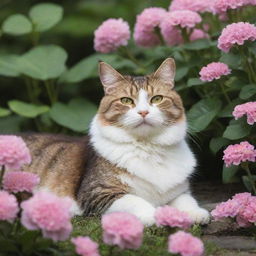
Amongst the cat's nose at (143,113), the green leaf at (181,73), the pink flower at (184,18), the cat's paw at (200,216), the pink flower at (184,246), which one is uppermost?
the pink flower at (184,18)

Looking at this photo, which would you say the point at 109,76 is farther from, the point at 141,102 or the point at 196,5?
the point at 196,5

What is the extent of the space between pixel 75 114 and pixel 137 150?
5.45 ft

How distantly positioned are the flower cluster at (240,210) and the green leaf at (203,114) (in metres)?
0.91

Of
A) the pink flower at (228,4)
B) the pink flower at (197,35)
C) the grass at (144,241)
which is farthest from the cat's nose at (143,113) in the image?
the pink flower at (197,35)

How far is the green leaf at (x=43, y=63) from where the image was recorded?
547 centimetres

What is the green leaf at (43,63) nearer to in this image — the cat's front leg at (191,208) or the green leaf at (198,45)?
the green leaf at (198,45)

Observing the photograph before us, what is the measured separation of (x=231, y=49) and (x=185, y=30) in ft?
2.00

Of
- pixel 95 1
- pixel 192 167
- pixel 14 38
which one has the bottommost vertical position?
pixel 192 167

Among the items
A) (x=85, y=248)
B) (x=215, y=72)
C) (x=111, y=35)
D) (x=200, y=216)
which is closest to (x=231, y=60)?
(x=215, y=72)

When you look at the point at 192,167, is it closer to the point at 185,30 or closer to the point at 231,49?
the point at 231,49

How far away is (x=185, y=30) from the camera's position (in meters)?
4.72

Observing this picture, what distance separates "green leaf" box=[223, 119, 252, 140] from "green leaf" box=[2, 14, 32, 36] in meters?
2.23

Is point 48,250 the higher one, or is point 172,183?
point 172,183

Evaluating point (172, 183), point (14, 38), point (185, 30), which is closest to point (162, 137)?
point (172, 183)
